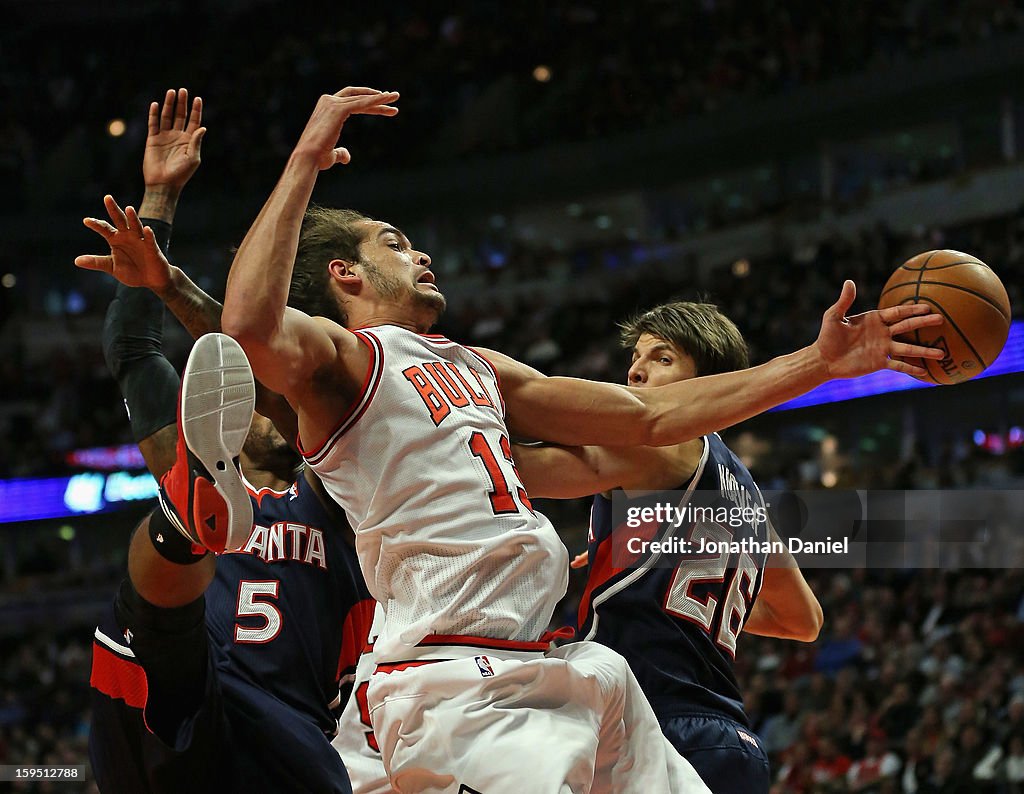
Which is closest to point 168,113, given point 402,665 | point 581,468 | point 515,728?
point 581,468

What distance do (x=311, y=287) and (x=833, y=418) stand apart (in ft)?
42.3

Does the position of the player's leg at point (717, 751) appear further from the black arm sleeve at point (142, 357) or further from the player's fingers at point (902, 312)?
the black arm sleeve at point (142, 357)

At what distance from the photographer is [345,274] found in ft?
13.1

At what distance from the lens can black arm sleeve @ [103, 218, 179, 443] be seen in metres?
4.29

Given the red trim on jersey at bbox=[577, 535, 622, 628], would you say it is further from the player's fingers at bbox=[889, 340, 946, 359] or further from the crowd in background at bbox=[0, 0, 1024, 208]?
the crowd in background at bbox=[0, 0, 1024, 208]

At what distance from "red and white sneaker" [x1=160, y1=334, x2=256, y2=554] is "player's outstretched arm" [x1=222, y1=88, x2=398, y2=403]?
79 millimetres

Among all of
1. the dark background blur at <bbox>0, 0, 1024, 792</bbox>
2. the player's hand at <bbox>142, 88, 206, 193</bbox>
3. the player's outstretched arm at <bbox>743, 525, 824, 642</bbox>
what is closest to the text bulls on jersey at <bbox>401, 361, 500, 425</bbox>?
the player's hand at <bbox>142, 88, 206, 193</bbox>

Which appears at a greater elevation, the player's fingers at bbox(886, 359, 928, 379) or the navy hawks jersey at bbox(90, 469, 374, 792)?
the player's fingers at bbox(886, 359, 928, 379)

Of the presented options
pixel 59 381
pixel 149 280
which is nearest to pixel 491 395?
pixel 149 280

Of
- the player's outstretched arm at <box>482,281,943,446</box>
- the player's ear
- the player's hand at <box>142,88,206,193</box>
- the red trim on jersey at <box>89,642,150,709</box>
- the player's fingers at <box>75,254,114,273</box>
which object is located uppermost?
the player's hand at <box>142,88,206,193</box>

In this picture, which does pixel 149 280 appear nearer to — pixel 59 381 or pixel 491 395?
pixel 491 395

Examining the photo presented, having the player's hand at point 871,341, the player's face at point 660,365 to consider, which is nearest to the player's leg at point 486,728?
the player's hand at point 871,341

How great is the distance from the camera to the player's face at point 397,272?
12.8ft

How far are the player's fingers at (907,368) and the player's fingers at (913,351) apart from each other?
0.08 feet
